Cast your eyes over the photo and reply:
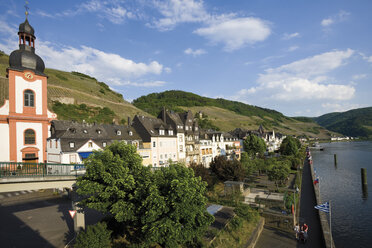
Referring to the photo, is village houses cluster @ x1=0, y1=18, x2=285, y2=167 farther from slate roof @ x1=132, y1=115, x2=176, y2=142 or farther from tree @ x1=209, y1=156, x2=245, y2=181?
tree @ x1=209, y1=156, x2=245, y2=181

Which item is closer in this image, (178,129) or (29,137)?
→ (29,137)

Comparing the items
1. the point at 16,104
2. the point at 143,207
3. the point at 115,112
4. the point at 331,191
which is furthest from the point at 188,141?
the point at 115,112

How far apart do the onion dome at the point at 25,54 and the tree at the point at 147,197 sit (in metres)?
24.2

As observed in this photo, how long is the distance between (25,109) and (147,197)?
28547 millimetres

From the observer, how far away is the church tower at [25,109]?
29.7 meters

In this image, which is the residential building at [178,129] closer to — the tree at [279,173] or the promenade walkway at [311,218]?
the tree at [279,173]

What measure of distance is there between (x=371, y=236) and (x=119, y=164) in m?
29.3

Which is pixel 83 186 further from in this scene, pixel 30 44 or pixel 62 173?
pixel 30 44

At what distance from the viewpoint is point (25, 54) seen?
3106 cm

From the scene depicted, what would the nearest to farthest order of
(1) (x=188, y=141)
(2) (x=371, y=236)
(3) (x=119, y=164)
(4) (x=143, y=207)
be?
(4) (x=143, y=207) → (3) (x=119, y=164) → (2) (x=371, y=236) → (1) (x=188, y=141)

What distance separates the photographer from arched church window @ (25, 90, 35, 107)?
31219 mm

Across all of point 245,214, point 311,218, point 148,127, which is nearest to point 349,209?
point 311,218

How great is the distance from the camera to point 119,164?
1639 cm

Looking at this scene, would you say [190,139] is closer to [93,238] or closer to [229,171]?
[229,171]
